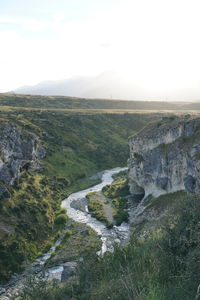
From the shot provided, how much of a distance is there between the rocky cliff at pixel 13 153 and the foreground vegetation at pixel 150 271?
38.1m

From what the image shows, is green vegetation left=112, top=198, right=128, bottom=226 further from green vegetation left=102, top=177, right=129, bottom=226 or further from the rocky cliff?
the rocky cliff

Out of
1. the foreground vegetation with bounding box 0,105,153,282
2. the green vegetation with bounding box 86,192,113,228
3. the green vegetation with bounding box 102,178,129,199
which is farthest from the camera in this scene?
the green vegetation with bounding box 102,178,129,199

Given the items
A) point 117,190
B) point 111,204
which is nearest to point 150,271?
point 111,204

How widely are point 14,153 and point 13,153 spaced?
0.51m

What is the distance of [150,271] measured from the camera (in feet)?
61.9

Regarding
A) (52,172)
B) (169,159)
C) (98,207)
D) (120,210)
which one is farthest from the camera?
(52,172)

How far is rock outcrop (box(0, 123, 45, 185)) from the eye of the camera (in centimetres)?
5972

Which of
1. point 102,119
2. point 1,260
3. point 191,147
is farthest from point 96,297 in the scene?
point 102,119

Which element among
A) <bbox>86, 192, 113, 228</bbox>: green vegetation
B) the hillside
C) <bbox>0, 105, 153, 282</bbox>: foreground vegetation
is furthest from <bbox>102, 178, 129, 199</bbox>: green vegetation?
the hillside

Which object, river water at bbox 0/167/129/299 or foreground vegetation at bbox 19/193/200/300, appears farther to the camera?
river water at bbox 0/167/129/299

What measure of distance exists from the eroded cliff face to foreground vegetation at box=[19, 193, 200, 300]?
2495 centimetres

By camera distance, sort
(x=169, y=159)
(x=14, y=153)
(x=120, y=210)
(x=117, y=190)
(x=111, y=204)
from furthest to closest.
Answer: (x=117, y=190), (x=111, y=204), (x=14, y=153), (x=120, y=210), (x=169, y=159)

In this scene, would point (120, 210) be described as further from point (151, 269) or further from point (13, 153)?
point (151, 269)

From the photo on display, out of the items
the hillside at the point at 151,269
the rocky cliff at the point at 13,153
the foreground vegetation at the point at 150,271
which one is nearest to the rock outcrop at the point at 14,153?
the rocky cliff at the point at 13,153
